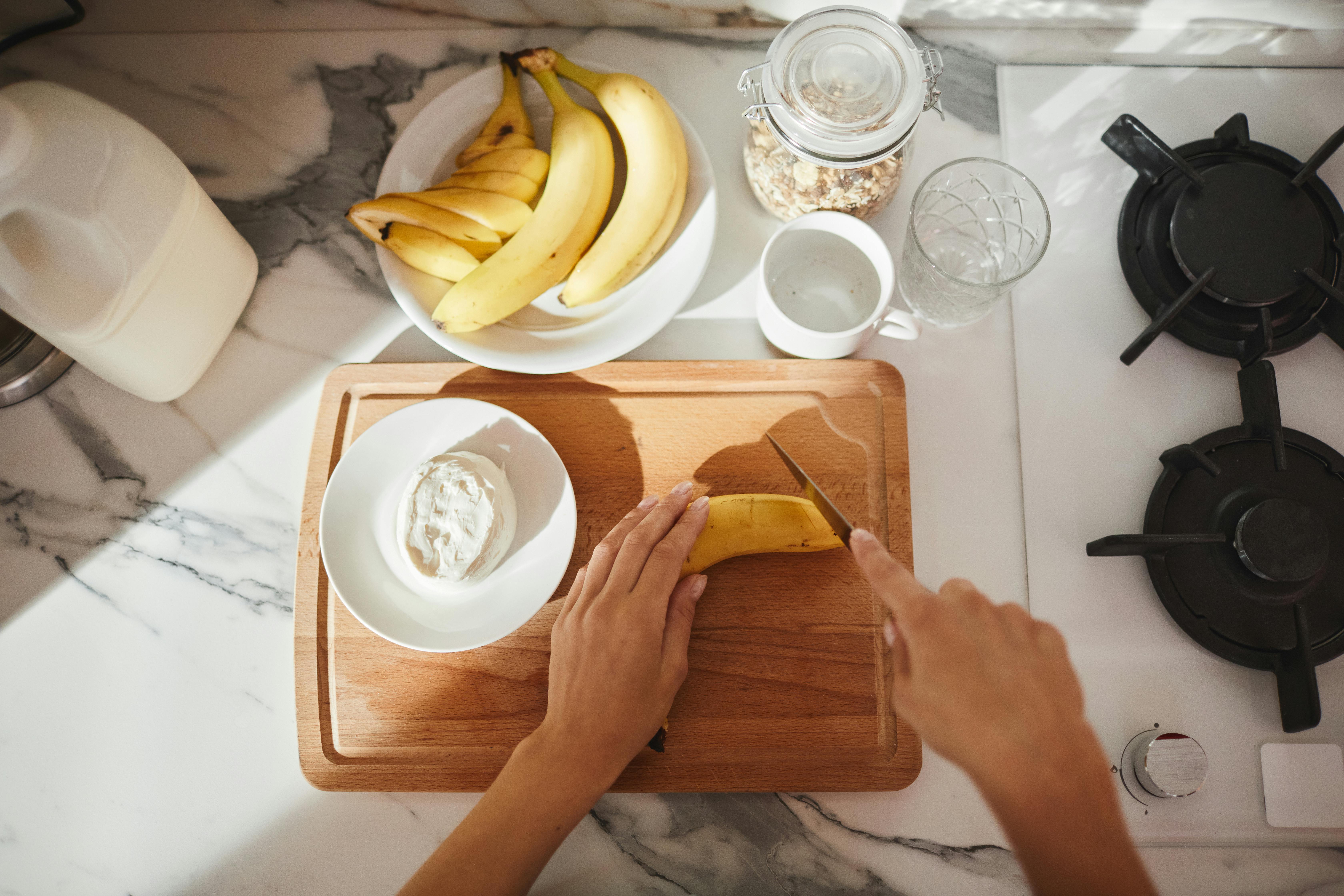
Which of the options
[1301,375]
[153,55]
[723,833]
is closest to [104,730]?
[723,833]

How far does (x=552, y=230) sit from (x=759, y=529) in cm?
37

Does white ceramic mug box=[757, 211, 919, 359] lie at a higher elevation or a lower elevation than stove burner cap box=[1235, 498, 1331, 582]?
higher

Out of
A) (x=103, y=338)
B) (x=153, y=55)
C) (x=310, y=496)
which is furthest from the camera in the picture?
(x=153, y=55)

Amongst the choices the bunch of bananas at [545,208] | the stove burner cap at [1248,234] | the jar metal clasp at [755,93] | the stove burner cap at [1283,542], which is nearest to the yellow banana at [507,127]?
the bunch of bananas at [545,208]

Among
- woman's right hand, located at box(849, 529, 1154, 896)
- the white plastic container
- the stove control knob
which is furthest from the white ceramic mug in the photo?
the white plastic container

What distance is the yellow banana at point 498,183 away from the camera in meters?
0.73

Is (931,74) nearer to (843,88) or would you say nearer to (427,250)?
(843,88)

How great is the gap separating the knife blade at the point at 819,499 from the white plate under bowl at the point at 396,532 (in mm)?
226

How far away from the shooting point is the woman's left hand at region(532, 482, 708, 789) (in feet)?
2.16

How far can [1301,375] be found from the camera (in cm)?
77

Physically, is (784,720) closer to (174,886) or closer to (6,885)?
(174,886)

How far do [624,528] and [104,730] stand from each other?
612mm

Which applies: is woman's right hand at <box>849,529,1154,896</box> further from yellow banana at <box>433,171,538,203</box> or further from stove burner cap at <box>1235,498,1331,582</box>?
yellow banana at <box>433,171,538,203</box>

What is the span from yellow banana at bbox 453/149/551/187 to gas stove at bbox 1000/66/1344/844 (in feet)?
1.79
